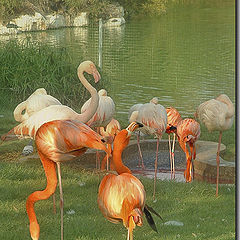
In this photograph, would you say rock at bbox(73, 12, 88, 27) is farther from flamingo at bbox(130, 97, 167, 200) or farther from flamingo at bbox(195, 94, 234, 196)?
flamingo at bbox(195, 94, 234, 196)

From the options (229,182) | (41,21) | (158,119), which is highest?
(41,21)

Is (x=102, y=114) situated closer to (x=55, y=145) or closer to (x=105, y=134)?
(x=105, y=134)

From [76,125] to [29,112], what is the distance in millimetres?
1006

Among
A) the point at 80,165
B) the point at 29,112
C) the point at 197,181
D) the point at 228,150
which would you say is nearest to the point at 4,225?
the point at 29,112

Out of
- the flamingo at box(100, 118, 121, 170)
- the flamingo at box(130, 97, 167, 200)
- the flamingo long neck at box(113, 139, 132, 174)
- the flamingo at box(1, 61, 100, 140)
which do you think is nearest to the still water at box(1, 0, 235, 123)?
the flamingo at box(100, 118, 121, 170)

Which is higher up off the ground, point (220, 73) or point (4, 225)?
point (220, 73)

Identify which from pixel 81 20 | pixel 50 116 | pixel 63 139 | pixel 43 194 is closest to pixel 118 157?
pixel 63 139

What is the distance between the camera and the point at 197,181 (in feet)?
14.6

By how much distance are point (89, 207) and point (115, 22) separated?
1.55 m

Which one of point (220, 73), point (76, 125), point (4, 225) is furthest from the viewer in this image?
point (220, 73)

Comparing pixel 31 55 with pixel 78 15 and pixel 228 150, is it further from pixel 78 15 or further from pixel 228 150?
pixel 228 150

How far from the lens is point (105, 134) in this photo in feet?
14.4

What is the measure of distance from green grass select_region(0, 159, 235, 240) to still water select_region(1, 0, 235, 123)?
692mm

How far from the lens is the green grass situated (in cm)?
350
